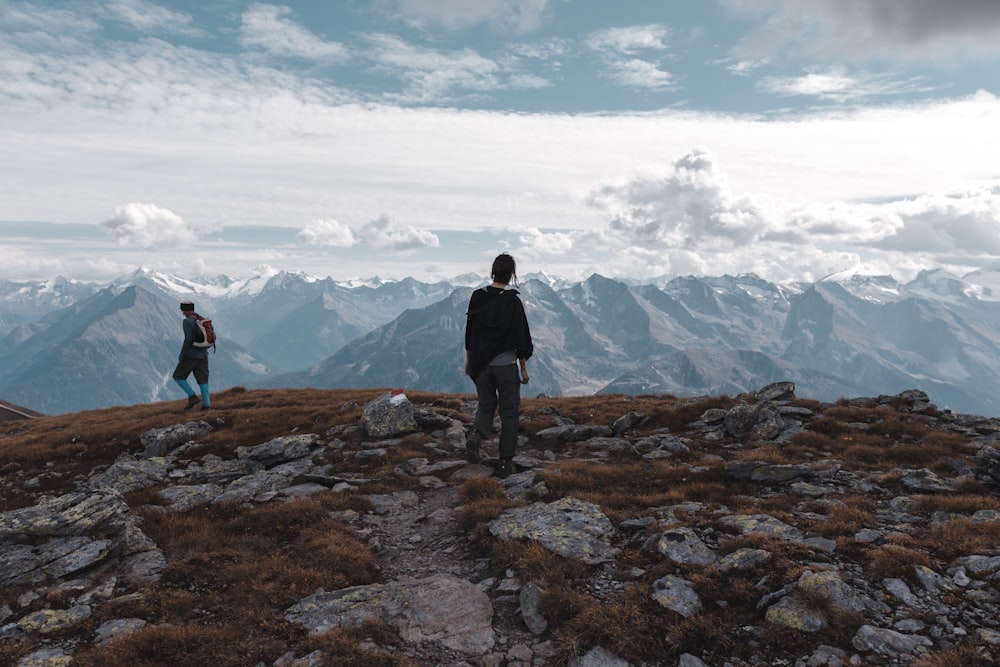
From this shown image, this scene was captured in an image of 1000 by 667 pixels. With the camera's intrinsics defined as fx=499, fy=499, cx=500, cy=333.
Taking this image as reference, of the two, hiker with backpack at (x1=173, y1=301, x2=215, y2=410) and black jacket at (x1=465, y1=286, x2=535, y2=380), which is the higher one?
black jacket at (x1=465, y1=286, x2=535, y2=380)

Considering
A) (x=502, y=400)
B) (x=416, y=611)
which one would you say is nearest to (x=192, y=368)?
(x=502, y=400)

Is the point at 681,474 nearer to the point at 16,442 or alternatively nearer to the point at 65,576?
the point at 65,576

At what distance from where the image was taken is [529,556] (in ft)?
30.0

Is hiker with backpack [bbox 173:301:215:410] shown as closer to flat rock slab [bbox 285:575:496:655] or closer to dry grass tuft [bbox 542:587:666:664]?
flat rock slab [bbox 285:575:496:655]

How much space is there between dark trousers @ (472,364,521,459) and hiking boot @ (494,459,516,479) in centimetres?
16

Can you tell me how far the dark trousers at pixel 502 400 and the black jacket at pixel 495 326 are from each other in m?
0.40

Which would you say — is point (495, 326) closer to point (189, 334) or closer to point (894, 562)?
point (894, 562)

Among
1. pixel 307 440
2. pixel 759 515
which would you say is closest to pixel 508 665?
pixel 759 515

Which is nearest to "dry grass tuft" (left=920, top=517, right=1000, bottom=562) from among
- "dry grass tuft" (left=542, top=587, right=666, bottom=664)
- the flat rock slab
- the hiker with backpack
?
"dry grass tuft" (left=542, top=587, right=666, bottom=664)

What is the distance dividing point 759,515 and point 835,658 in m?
4.38

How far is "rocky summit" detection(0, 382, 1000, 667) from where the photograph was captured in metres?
6.98

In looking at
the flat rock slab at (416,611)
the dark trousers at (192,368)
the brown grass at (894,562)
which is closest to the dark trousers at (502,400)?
the flat rock slab at (416,611)

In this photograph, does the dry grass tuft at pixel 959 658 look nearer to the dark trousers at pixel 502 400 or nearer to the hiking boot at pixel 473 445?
the dark trousers at pixel 502 400

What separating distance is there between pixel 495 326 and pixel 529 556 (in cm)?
621
